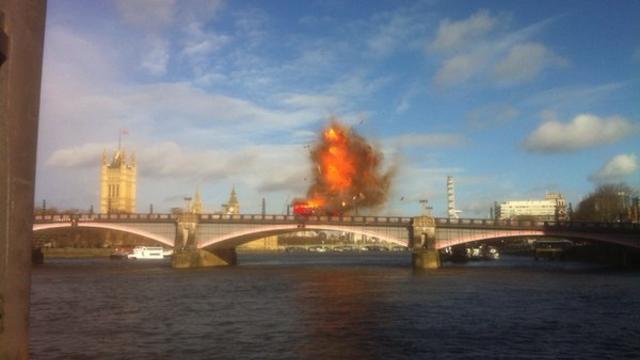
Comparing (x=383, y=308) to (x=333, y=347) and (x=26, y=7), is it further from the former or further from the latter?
(x=26, y=7)

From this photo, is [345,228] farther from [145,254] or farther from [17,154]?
[17,154]

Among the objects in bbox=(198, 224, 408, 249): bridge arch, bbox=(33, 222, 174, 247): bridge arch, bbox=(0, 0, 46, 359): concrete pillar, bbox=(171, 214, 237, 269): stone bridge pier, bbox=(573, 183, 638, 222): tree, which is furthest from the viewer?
bbox=(573, 183, 638, 222): tree

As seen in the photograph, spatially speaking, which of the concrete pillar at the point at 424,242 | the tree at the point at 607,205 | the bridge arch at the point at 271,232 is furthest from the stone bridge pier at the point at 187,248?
the tree at the point at 607,205

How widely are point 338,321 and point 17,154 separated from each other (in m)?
31.1

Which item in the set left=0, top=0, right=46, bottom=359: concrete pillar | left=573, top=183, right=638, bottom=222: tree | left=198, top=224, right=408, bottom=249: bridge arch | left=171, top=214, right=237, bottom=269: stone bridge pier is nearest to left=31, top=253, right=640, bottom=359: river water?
left=0, top=0, right=46, bottom=359: concrete pillar

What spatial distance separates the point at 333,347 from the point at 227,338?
17.6 ft

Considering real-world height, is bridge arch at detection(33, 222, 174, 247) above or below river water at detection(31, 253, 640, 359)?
above

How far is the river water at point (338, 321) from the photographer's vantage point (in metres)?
27.0

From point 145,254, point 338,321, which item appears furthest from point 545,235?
point 145,254

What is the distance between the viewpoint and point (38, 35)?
6406 mm

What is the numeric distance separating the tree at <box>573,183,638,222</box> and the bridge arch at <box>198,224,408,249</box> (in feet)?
193

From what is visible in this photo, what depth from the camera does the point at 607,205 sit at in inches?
5310

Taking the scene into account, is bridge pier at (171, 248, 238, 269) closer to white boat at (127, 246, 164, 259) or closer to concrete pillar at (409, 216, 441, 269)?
concrete pillar at (409, 216, 441, 269)

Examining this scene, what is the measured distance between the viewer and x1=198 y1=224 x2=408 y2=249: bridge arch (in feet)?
313
